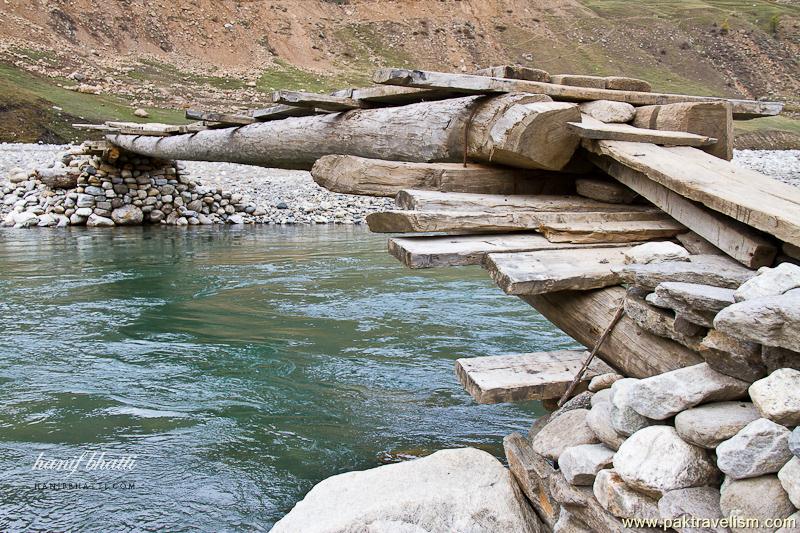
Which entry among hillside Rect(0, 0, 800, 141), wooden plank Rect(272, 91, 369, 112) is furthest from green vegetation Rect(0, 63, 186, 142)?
wooden plank Rect(272, 91, 369, 112)

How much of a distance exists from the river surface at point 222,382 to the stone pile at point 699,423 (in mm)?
1736

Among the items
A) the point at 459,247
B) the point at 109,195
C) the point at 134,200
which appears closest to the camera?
the point at 459,247

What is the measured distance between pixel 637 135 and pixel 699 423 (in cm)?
209

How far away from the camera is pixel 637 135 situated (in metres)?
3.81

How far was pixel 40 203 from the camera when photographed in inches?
638

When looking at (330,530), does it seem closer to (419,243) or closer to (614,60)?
(419,243)

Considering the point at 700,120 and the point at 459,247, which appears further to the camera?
the point at 700,120

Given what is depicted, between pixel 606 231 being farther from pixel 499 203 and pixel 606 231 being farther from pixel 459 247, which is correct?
pixel 459 247

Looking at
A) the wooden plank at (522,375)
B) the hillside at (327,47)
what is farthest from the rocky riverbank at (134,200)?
the wooden plank at (522,375)

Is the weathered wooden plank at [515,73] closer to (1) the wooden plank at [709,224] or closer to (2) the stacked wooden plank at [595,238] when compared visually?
(2) the stacked wooden plank at [595,238]

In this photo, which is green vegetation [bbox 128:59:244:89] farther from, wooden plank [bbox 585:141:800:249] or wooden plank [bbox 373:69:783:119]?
wooden plank [bbox 585:141:800:249]

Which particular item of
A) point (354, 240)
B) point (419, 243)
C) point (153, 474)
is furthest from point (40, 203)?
point (419, 243)

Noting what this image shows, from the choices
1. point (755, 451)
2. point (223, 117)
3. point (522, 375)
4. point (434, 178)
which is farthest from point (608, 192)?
point (223, 117)

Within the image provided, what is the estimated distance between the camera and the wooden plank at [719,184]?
272 cm
